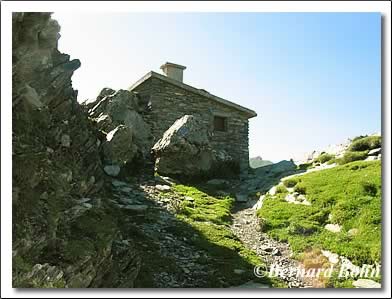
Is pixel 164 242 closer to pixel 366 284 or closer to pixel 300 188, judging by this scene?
pixel 366 284

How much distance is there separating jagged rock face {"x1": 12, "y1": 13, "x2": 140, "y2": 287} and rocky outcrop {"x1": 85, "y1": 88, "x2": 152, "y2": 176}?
5.53 meters

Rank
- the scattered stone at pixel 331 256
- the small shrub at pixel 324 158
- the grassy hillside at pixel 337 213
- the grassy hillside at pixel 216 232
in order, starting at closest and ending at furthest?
1. the grassy hillside at pixel 216 232
2. the scattered stone at pixel 331 256
3. the grassy hillside at pixel 337 213
4. the small shrub at pixel 324 158

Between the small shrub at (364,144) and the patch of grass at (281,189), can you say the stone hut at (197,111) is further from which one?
the small shrub at (364,144)

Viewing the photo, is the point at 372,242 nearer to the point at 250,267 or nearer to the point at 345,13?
the point at 250,267

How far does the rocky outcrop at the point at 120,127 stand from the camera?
13.1m

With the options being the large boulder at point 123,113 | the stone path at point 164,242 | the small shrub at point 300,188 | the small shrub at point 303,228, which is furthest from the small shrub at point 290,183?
the large boulder at point 123,113

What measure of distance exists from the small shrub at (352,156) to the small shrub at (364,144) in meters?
0.23

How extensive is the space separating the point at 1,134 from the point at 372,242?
6191 millimetres

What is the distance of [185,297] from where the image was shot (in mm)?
6426

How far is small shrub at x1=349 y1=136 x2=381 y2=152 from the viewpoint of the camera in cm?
1204

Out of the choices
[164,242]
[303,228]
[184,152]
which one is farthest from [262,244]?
[184,152]

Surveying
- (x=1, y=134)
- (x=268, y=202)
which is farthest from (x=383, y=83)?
(x=1, y=134)

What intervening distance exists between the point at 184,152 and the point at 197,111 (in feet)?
9.98

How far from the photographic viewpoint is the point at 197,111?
16625mm
